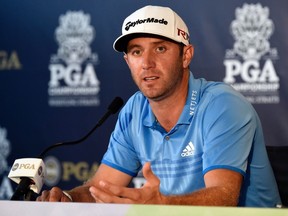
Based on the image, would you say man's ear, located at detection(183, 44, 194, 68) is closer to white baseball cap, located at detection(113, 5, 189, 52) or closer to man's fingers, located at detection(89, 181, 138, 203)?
white baseball cap, located at detection(113, 5, 189, 52)

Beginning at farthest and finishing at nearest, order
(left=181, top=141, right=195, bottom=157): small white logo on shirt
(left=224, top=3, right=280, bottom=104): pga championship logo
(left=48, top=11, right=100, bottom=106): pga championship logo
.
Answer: (left=48, top=11, right=100, bottom=106): pga championship logo, (left=224, top=3, right=280, bottom=104): pga championship logo, (left=181, top=141, right=195, bottom=157): small white logo on shirt

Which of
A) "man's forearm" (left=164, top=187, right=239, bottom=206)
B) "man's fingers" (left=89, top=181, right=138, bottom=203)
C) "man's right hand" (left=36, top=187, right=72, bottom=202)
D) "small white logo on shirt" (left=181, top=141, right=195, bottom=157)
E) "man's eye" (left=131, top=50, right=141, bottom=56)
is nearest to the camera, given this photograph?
"man's fingers" (left=89, top=181, right=138, bottom=203)

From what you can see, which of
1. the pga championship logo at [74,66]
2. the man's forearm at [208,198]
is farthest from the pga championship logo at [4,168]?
the man's forearm at [208,198]

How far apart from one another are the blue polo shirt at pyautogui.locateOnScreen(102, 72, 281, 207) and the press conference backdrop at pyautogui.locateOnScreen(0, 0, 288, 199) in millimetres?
1063

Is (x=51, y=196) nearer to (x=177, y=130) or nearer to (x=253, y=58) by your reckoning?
(x=177, y=130)

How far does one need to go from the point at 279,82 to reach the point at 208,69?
0.40 m

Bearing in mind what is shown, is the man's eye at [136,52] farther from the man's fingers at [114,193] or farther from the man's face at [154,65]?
the man's fingers at [114,193]

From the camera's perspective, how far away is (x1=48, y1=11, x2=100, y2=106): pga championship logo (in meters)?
3.48

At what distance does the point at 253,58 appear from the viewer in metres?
3.27

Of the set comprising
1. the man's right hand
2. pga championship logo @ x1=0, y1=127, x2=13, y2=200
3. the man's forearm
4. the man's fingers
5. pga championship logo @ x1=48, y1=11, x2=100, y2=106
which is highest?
pga championship logo @ x1=48, y1=11, x2=100, y2=106

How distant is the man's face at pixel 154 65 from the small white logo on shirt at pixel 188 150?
225mm

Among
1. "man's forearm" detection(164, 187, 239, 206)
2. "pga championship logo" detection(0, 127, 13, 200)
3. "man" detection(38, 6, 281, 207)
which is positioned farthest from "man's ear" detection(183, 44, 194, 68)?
"pga championship logo" detection(0, 127, 13, 200)

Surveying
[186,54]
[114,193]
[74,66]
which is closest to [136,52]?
[186,54]

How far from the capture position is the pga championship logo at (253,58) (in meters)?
3.23
